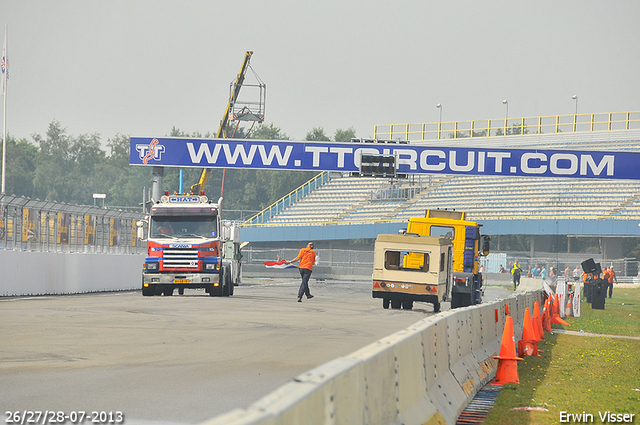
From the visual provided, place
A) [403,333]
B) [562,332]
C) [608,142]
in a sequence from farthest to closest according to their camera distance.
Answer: [608,142], [562,332], [403,333]

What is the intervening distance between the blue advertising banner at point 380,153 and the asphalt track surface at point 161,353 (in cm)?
1836

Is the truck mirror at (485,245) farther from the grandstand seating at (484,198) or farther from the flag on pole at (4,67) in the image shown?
the flag on pole at (4,67)

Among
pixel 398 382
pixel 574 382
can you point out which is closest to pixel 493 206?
pixel 574 382

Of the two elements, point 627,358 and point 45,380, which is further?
point 627,358

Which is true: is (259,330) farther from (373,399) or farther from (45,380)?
(373,399)

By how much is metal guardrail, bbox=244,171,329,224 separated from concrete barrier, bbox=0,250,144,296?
41.0m

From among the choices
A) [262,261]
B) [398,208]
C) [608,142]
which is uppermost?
[608,142]

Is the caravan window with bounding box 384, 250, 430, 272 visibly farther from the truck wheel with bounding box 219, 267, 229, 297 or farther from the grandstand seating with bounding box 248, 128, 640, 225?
the grandstand seating with bounding box 248, 128, 640, 225

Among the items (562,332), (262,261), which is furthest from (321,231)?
(562,332)

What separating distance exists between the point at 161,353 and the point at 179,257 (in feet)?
48.6

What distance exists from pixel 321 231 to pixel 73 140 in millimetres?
83561

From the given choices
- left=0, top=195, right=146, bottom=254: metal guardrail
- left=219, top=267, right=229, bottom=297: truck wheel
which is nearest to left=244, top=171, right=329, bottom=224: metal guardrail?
left=0, top=195, right=146, bottom=254: metal guardrail

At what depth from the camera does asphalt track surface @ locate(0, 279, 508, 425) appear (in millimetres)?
8211

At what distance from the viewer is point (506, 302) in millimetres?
15336
